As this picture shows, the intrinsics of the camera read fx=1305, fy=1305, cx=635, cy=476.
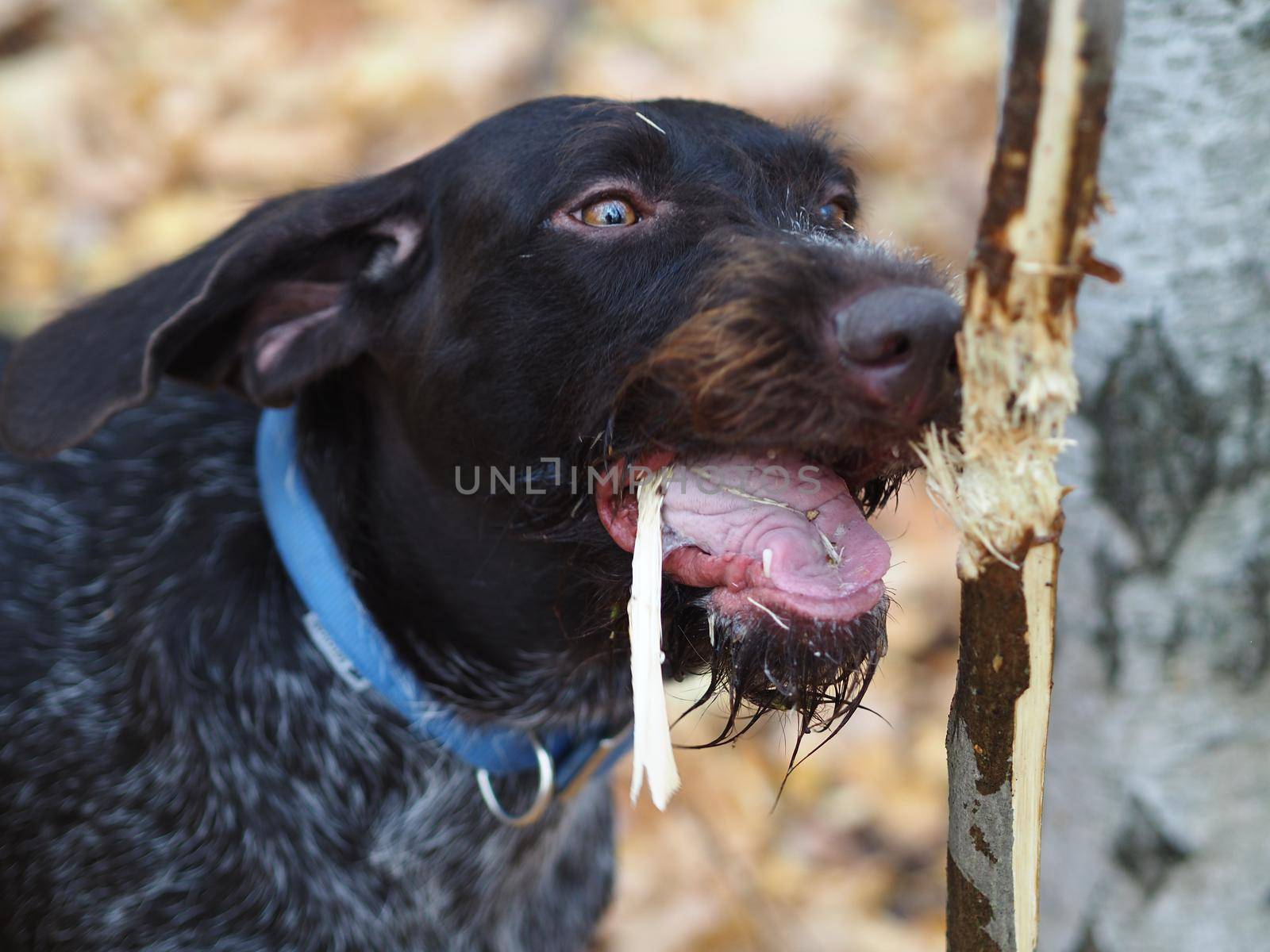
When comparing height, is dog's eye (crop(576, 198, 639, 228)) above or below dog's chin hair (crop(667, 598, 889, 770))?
above

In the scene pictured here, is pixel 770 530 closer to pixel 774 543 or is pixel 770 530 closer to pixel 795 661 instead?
pixel 774 543

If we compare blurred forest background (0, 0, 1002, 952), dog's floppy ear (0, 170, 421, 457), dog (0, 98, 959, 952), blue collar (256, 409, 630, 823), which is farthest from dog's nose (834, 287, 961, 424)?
blurred forest background (0, 0, 1002, 952)

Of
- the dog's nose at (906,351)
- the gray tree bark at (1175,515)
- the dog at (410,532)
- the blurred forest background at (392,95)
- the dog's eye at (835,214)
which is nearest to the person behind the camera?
the dog's nose at (906,351)

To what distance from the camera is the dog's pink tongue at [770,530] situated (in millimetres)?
2053

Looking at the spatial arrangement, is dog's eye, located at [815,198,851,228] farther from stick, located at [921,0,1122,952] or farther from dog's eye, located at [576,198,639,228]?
stick, located at [921,0,1122,952]

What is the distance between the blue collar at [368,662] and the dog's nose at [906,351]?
4.25ft

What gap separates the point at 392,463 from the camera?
9.29 ft

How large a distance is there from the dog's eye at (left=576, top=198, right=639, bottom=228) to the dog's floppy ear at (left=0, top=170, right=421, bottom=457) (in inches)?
19.3

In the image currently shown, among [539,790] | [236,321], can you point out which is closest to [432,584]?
[539,790]

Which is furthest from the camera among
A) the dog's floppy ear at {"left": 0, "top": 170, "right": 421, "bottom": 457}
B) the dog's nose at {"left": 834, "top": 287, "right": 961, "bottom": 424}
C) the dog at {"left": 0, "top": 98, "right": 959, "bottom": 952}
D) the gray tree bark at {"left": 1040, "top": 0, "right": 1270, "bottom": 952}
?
the dog's floppy ear at {"left": 0, "top": 170, "right": 421, "bottom": 457}

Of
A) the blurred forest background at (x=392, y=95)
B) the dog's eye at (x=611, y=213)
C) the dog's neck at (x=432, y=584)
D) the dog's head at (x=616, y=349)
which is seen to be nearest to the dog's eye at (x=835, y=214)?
the dog's head at (x=616, y=349)

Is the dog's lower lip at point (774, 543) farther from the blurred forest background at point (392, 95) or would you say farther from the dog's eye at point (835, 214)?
the blurred forest background at point (392, 95)

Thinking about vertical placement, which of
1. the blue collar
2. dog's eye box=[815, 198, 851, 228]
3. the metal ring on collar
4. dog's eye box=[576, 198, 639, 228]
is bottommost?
the metal ring on collar

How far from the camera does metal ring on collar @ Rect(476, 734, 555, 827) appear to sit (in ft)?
9.23
